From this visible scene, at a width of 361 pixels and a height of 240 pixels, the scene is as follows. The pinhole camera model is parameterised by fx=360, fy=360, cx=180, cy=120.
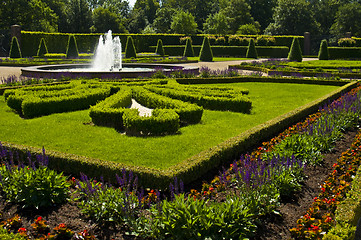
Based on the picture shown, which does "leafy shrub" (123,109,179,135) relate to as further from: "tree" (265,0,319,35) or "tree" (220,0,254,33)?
"tree" (220,0,254,33)

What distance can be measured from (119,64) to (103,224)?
20.2 metres

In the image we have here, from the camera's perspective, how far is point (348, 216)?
12.8 ft

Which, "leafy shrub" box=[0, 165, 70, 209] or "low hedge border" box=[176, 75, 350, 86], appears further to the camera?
"low hedge border" box=[176, 75, 350, 86]

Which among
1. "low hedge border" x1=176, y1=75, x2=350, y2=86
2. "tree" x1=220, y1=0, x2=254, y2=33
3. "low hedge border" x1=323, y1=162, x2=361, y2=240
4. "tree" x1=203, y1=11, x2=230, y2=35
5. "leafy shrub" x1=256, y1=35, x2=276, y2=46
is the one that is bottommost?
"low hedge border" x1=323, y1=162, x2=361, y2=240

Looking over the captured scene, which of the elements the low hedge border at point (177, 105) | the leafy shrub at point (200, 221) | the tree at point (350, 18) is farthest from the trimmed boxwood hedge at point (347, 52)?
the leafy shrub at point (200, 221)

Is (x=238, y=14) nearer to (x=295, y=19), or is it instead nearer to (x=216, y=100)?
(x=295, y=19)

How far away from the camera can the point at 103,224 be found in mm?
4223

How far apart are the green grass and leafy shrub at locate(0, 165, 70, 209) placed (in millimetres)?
1490

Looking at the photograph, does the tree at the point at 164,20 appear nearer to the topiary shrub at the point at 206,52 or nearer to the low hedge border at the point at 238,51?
Result: the low hedge border at the point at 238,51

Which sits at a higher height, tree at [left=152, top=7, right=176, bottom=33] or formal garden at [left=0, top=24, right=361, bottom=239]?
tree at [left=152, top=7, right=176, bottom=33]

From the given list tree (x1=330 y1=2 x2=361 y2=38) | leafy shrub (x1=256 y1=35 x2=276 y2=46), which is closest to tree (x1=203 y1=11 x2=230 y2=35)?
leafy shrub (x1=256 y1=35 x2=276 y2=46)

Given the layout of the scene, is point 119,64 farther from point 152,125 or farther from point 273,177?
point 273,177

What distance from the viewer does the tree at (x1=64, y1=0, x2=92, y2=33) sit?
2260 inches

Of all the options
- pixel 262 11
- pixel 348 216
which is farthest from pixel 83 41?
pixel 348 216
